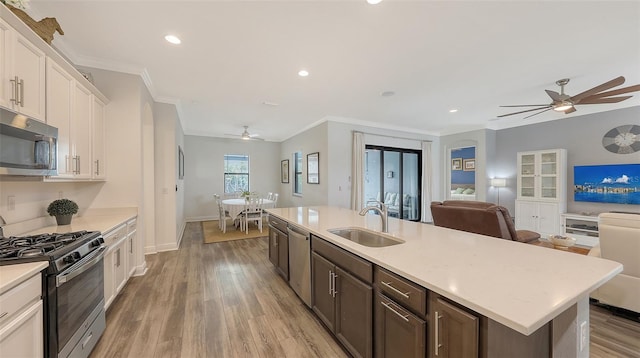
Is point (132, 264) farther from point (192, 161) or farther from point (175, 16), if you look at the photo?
point (192, 161)

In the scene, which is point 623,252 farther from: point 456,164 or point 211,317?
point 456,164

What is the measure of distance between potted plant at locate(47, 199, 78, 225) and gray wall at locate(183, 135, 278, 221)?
5119 mm

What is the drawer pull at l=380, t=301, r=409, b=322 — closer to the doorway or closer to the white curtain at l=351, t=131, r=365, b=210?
the white curtain at l=351, t=131, r=365, b=210

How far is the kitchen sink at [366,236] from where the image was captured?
81.1 inches

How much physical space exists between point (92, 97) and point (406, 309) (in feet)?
12.4

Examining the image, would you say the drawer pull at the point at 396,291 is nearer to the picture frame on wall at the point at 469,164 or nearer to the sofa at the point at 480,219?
the sofa at the point at 480,219

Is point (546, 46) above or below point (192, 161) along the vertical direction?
above

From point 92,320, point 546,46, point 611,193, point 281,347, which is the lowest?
point 281,347

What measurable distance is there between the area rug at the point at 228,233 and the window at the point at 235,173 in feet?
5.36

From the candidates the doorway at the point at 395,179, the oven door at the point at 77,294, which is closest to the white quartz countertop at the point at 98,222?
the oven door at the point at 77,294

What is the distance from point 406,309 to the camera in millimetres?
1271

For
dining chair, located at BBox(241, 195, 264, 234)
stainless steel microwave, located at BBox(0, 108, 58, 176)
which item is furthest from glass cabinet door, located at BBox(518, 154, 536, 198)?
stainless steel microwave, located at BBox(0, 108, 58, 176)

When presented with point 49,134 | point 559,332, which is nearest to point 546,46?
point 559,332

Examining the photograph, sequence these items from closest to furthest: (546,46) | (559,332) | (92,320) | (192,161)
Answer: (559,332)
(92,320)
(546,46)
(192,161)
